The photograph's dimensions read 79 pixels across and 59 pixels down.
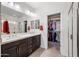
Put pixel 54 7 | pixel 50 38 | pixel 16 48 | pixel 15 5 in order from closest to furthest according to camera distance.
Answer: pixel 16 48 → pixel 15 5 → pixel 54 7 → pixel 50 38

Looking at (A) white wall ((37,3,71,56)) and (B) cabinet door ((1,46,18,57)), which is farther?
(A) white wall ((37,3,71,56))

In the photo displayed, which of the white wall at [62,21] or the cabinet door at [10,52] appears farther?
A: the white wall at [62,21]

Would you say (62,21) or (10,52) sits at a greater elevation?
(62,21)

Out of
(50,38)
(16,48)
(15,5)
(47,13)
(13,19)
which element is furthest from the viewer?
A: (50,38)

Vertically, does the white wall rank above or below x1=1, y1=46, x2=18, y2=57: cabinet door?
above

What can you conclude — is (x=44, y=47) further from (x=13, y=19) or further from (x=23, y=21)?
(x=13, y=19)

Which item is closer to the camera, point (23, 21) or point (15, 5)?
point (15, 5)

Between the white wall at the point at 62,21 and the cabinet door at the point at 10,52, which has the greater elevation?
the white wall at the point at 62,21

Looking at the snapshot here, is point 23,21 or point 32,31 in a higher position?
point 23,21

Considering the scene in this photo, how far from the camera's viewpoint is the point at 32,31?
5035 mm

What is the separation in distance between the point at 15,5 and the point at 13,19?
0.57m

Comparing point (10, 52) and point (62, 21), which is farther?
point (62, 21)

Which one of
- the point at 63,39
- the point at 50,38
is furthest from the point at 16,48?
the point at 50,38

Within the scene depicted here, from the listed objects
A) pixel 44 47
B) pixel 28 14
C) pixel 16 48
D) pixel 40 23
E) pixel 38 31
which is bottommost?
pixel 44 47
